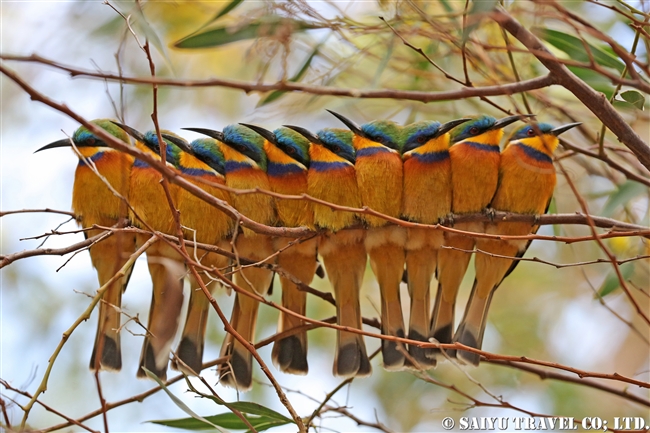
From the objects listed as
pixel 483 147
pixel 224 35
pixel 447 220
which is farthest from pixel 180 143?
pixel 483 147

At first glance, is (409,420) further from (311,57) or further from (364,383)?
(311,57)

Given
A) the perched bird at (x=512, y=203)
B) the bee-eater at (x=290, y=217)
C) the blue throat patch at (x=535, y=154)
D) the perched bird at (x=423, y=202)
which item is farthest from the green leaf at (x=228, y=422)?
the blue throat patch at (x=535, y=154)

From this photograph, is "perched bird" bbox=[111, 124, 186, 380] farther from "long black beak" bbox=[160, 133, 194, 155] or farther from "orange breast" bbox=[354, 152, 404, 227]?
"orange breast" bbox=[354, 152, 404, 227]

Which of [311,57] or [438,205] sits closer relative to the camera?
[438,205]

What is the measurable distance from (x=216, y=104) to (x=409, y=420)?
3178 millimetres

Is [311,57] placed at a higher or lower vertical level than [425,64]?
lower

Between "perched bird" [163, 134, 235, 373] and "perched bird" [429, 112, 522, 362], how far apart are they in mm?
935

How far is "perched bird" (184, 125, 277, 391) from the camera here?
297 cm

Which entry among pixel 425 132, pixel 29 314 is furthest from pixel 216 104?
pixel 425 132

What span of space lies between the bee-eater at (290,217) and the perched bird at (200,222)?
0.70 ft

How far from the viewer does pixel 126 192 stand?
3002 mm

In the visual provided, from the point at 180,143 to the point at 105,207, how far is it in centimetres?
41

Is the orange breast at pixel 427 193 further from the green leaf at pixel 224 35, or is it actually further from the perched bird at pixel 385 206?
the green leaf at pixel 224 35

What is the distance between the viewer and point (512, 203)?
9.55 ft
